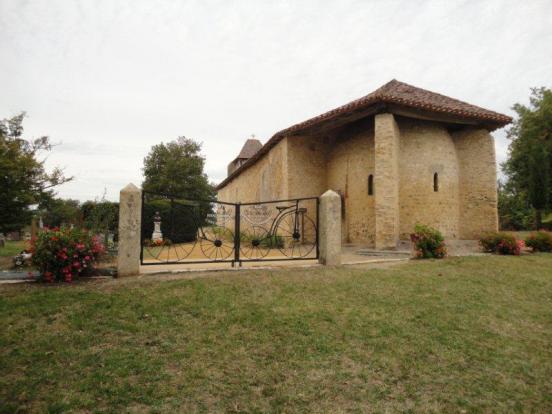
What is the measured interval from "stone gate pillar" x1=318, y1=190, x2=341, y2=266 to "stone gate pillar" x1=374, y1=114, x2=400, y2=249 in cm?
428

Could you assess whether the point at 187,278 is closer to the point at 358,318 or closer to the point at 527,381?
the point at 358,318

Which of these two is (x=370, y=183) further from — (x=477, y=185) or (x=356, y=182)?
(x=477, y=185)

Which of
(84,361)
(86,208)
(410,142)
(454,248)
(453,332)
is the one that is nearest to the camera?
(84,361)

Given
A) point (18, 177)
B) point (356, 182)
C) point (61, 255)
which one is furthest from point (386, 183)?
point (18, 177)

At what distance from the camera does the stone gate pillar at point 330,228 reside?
22.1ft

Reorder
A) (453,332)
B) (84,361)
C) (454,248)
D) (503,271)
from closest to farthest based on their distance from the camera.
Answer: (84,361) < (453,332) < (503,271) < (454,248)

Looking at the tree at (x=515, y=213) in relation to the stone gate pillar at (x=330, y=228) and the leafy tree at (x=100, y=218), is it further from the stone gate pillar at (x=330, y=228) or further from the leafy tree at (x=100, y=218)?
the leafy tree at (x=100, y=218)

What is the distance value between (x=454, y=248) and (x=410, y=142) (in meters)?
4.41

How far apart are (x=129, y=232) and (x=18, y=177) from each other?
10.2 m

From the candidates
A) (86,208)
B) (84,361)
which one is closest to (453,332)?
(84,361)

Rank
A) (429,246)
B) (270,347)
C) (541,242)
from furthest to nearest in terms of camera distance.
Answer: (541,242)
(429,246)
(270,347)

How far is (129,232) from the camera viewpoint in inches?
216

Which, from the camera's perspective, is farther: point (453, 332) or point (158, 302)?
point (158, 302)

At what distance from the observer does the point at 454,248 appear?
10969mm
